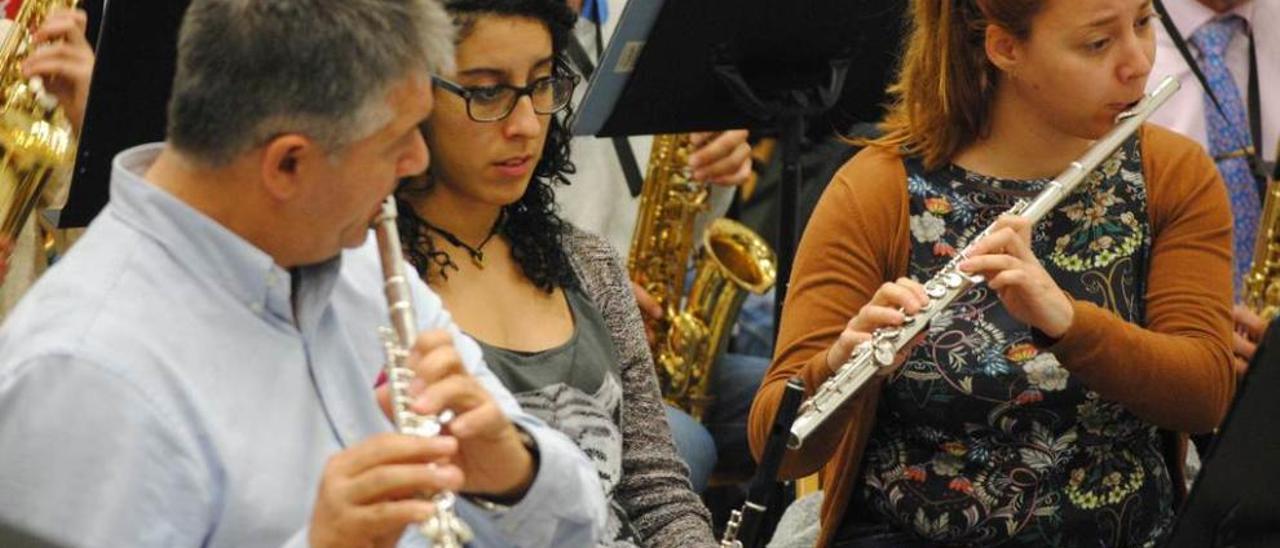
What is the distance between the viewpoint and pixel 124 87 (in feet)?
7.88

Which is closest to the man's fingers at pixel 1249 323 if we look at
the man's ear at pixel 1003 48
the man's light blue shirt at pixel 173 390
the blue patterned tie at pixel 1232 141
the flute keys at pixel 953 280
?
the blue patterned tie at pixel 1232 141

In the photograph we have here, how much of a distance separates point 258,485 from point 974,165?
1.15 m

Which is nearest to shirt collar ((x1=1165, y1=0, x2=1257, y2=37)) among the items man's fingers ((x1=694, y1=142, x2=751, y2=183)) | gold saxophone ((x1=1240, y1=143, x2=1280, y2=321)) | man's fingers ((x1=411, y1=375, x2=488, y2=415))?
gold saxophone ((x1=1240, y1=143, x2=1280, y2=321))

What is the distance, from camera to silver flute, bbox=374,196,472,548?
5.36ft

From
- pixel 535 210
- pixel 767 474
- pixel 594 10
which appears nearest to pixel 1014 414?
pixel 767 474

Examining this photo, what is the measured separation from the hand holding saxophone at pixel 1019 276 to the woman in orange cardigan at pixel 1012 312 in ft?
0.13

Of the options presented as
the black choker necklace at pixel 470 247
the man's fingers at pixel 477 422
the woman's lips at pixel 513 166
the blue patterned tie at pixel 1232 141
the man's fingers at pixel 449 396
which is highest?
the man's fingers at pixel 449 396

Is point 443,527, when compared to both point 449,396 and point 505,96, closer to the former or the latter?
→ point 449,396

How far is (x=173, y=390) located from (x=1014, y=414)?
112 cm

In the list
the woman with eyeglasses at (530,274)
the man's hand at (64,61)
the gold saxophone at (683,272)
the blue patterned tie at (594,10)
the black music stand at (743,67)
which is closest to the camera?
the woman with eyeglasses at (530,274)

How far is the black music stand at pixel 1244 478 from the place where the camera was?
1.86m

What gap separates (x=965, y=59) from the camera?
2.47 metres

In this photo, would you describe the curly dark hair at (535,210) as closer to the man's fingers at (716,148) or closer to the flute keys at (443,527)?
the flute keys at (443,527)

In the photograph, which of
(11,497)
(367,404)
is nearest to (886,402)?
(367,404)
